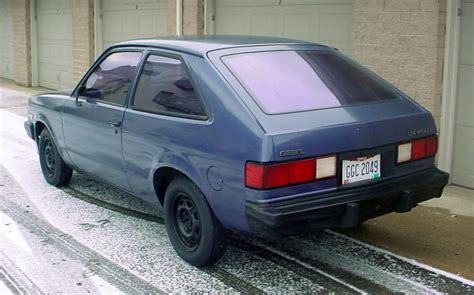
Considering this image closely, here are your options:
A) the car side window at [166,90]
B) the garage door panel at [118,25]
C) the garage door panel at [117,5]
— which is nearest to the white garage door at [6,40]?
the garage door panel at [117,5]

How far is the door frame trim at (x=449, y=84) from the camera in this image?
6.32m

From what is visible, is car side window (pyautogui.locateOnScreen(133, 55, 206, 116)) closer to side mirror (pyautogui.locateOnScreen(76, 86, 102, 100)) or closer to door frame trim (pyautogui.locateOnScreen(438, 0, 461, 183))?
side mirror (pyautogui.locateOnScreen(76, 86, 102, 100))

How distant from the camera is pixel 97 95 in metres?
5.37

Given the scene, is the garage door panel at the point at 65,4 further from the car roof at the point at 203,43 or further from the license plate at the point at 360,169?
the license plate at the point at 360,169

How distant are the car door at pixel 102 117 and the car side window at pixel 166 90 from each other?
7.7 inches

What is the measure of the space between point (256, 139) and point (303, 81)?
33.3 inches

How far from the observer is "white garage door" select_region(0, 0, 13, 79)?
1794 cm

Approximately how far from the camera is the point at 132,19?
12.1 m

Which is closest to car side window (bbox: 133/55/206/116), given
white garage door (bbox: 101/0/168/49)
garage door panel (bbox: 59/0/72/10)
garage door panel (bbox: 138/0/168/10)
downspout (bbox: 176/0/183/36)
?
downspout (bbox: 176/0/183/36)

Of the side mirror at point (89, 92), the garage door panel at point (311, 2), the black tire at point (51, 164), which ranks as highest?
the garage door panel at point (311, 2)

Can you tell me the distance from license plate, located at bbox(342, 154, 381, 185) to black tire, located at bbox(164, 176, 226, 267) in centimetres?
92

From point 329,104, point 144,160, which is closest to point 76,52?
point 144,160

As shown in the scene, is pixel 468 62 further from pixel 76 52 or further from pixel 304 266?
pixel 76 52

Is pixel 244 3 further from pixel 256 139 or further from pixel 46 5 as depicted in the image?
pixel 46 5
